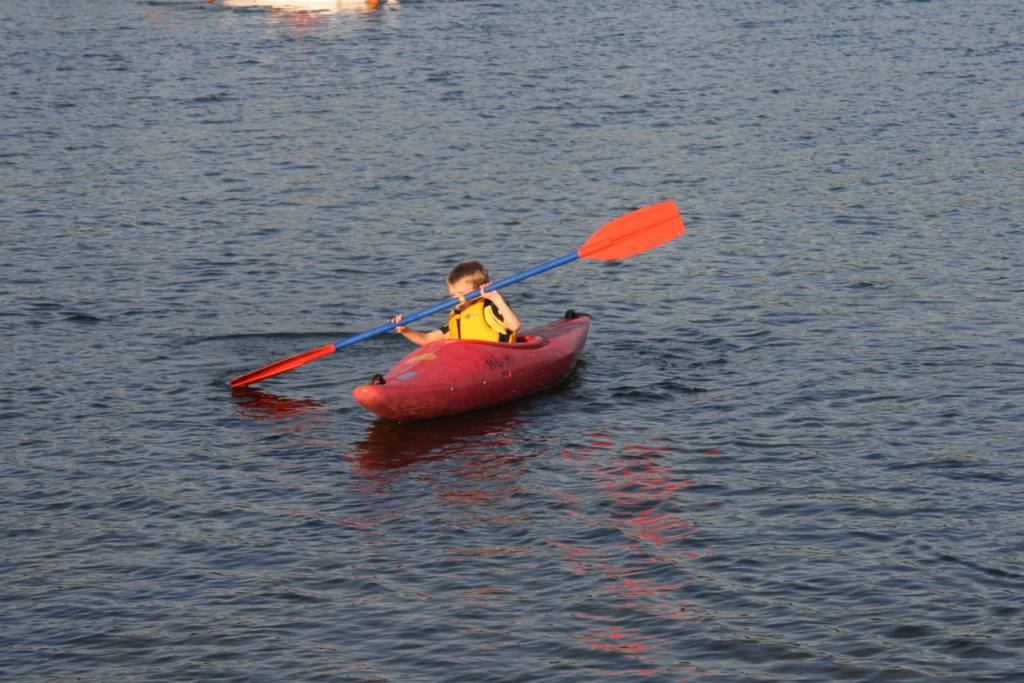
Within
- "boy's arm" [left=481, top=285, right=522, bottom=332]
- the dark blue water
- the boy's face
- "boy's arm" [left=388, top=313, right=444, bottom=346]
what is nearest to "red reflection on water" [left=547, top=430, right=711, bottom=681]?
the dark blue water

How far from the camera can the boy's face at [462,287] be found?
13.3 meters

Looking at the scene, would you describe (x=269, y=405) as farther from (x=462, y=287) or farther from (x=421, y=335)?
(x=462, y=287)

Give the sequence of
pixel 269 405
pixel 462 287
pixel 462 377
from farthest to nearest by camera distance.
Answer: pixel 269 405 < pixel 462 287 < pixel 462 377

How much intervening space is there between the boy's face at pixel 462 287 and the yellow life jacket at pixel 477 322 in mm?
128

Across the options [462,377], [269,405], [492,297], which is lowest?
[269,405]

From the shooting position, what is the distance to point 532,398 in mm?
13727

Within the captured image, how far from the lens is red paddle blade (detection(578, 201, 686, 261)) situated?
14.7 m

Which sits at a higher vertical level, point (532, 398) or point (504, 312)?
point (504, 312)

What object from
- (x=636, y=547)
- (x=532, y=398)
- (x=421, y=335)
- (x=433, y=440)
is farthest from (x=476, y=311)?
(x=636, y=547)

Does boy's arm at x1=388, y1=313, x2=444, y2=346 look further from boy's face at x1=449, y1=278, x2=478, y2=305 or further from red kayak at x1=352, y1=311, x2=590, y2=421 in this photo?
boy's face at x1=449, y1=278, x2=478, y2=305

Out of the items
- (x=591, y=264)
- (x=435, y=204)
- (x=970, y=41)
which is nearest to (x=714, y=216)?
(x=591, y=264)

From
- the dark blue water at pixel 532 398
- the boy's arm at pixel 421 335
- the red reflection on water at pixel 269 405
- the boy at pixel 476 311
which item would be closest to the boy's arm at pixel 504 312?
the boy at pixel 476 311

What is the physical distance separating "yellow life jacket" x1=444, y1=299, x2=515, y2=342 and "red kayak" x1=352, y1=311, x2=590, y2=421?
157mm

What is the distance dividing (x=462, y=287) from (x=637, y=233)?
7.75 feet
